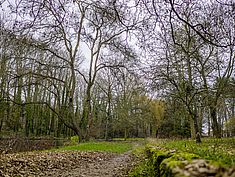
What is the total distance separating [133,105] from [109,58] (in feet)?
55.0

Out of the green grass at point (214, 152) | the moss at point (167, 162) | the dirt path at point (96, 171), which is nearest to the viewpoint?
the moss at point (167, 162)

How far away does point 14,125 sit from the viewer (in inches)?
1166

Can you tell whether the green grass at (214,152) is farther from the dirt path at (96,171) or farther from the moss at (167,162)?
the dirt path at (96,171)

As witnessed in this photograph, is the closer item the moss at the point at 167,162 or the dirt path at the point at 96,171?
the moss at the point at 167,162

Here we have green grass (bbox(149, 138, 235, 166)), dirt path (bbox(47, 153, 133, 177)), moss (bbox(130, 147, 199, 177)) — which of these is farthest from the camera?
dirt path (bbox(47, 153, 133, 177))

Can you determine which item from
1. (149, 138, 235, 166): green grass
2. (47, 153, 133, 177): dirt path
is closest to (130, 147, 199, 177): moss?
(149, 138, 235, 166): green grass

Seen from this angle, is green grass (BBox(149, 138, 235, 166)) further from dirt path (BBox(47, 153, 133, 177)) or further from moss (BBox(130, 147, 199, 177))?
dirt path (BBox(47, 153, 133, 177))

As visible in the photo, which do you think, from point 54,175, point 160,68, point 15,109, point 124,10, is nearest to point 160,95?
point 160,68

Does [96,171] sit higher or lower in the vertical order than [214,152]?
lower

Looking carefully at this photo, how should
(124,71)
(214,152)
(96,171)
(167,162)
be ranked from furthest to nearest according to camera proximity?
(124,71) → (96,171) → (214,152) → (167,162)

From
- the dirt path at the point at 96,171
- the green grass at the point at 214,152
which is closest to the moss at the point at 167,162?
the green grass at the point at 214,152

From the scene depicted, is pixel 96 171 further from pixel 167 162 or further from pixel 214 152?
pixel 167 162

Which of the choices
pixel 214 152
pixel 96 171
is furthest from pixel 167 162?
pixel 96 171

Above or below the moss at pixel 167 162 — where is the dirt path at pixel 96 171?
below
